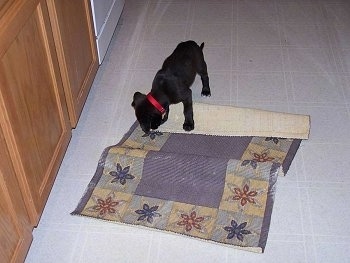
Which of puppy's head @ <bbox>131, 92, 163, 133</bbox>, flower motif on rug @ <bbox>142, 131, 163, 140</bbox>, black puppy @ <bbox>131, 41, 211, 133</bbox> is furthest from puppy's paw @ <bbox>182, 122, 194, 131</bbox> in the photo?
puppy's head @ <bbox>131, 92, 163, 133</bbox>

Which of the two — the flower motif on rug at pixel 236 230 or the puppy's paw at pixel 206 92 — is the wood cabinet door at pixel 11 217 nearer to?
the flower motif on rug at pixel 236 230

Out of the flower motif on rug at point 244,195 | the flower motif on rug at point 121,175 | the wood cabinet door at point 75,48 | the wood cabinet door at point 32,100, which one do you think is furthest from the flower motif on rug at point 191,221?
the wood cabinet door at point 75,48

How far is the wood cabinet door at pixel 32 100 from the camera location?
4.35 feet

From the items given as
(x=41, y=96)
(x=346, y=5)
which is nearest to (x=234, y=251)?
(x=41, y=96)

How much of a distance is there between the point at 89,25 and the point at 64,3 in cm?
39

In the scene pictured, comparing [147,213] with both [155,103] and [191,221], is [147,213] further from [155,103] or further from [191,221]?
[155,103]

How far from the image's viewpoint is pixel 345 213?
5.73ft

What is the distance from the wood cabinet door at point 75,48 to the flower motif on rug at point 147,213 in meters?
0.49

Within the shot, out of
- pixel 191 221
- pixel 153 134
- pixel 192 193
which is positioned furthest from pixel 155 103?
pixel 191 221

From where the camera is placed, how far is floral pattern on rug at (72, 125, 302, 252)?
1697 mm

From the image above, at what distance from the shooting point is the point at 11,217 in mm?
1384

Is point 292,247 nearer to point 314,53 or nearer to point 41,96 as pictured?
point 41,96

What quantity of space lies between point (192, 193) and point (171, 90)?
435mm

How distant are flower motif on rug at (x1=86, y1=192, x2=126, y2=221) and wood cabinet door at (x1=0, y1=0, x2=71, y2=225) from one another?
0.60ft
